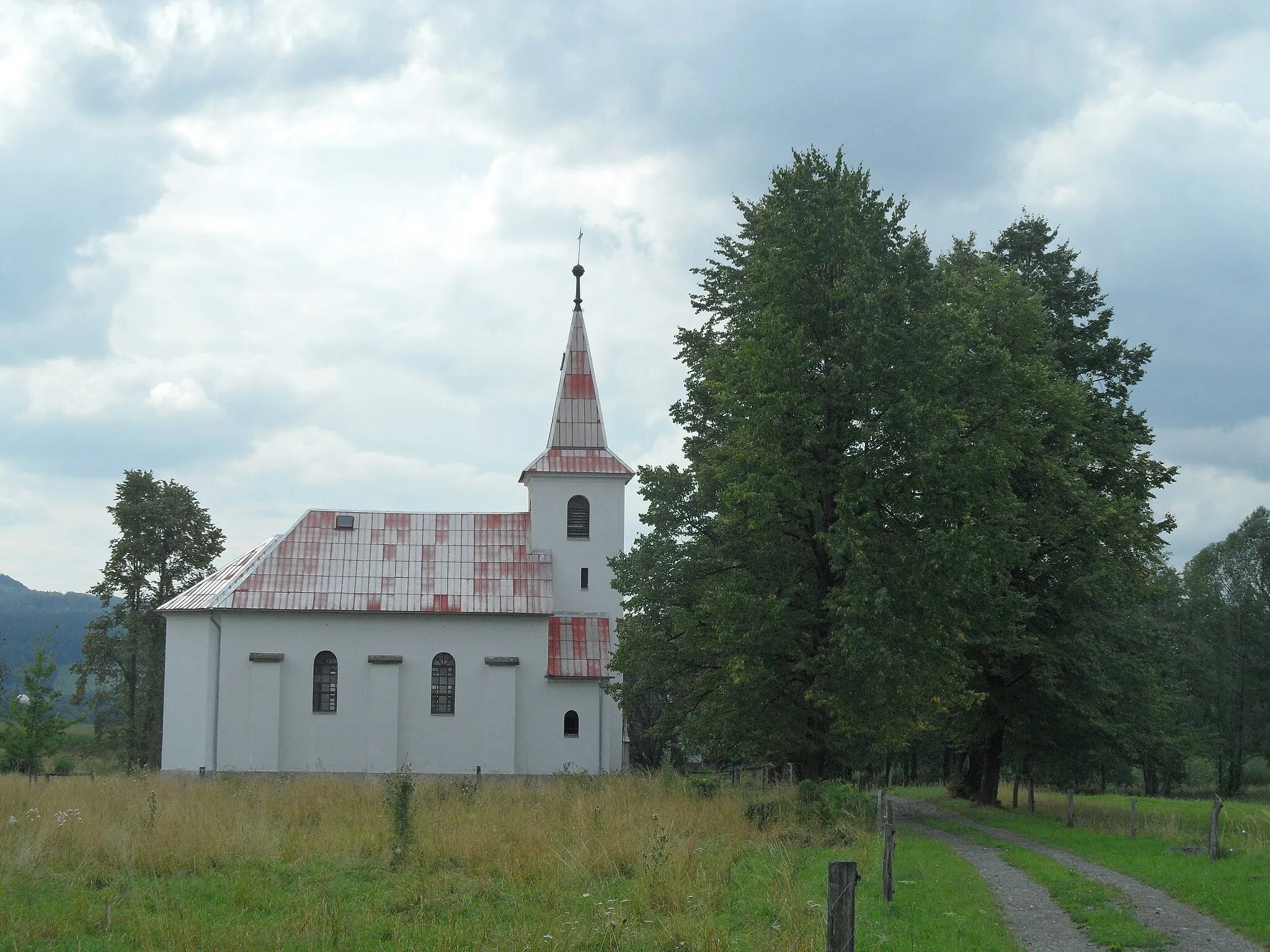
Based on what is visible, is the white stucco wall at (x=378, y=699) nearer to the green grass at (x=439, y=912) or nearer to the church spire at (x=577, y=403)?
the church spire at (x=577, y=403)

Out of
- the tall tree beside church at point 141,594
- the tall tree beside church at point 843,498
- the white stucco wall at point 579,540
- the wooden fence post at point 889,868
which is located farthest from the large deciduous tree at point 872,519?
the tall tree beside church at point 141,594

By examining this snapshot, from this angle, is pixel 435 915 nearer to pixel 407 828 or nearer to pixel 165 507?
pixel 407 828

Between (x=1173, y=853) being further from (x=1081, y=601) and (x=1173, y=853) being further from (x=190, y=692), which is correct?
(x=190, y=692)

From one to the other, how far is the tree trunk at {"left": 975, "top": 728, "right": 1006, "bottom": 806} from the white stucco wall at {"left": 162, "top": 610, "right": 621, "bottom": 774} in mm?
12115

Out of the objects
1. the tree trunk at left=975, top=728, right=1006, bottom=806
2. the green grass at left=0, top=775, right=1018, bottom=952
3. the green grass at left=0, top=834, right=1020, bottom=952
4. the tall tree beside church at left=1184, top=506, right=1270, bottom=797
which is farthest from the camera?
the tall tree beside church at left=1184, top=506, right=1270, bottom=797

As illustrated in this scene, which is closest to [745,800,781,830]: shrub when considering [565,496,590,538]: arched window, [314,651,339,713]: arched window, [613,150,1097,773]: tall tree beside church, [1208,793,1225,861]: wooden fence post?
[613,150,1097,773]: tall tree beside church

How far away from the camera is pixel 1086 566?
27297mm

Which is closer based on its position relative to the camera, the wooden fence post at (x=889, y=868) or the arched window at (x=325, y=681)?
the wooden fence post at (x=889, y=868)

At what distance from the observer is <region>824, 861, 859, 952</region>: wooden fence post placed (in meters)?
7.63

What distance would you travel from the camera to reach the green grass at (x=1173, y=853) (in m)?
13.6

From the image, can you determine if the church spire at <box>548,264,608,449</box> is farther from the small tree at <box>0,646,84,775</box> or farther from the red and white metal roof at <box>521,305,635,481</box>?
the small tree at <box>0,646,84,775</box>

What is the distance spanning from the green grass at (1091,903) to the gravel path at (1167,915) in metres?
0.15

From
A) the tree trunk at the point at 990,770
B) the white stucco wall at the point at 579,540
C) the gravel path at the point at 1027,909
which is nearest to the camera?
the gravel path at the point at 1027,909

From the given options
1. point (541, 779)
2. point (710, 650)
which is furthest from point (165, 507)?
point (710, 650)
